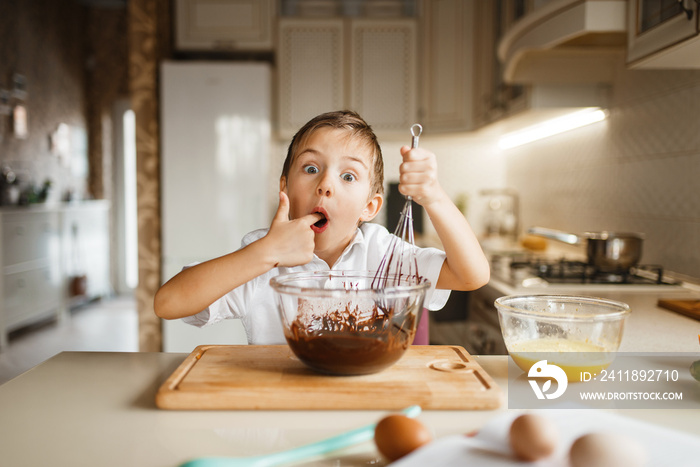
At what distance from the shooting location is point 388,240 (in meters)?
1.19

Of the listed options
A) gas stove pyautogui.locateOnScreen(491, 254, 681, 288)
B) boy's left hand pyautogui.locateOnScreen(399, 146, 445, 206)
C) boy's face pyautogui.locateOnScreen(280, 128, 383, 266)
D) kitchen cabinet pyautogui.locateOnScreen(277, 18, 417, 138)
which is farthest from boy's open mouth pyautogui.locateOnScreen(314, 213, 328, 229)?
kitchen cabinet pyautogui.locateOnScreen(277, 18, 417, 138)

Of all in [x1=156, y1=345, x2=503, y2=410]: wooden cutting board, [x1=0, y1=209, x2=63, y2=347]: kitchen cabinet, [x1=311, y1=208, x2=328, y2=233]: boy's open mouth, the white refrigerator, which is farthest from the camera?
[x1=0, y1=209, x2=63, y2=347]: kitchen cabinet

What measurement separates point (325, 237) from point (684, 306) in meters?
0.87

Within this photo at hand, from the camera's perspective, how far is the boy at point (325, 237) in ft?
2.66

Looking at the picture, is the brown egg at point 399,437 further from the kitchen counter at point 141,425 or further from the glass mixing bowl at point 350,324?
the glass mixing bowl at point 350,324

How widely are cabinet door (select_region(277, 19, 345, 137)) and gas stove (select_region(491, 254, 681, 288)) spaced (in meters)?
1.74

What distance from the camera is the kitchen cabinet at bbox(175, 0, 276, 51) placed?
10.2 ft

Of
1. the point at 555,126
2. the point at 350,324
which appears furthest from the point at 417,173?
the point at 555,126

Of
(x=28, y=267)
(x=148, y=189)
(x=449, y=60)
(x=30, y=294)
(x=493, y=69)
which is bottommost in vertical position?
(x=30, y=294)

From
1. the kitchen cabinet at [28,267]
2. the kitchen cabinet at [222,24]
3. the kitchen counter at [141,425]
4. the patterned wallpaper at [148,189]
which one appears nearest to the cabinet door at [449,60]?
the kitchen cabinet at [222,24]

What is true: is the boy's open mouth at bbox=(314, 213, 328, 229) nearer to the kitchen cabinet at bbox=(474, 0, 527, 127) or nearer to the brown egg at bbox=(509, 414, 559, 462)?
the brown egg at bbox=(509, 414, 559, 462)

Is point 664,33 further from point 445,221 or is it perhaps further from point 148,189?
point 148,189

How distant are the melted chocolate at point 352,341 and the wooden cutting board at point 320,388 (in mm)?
19

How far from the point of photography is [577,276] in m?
1.72
